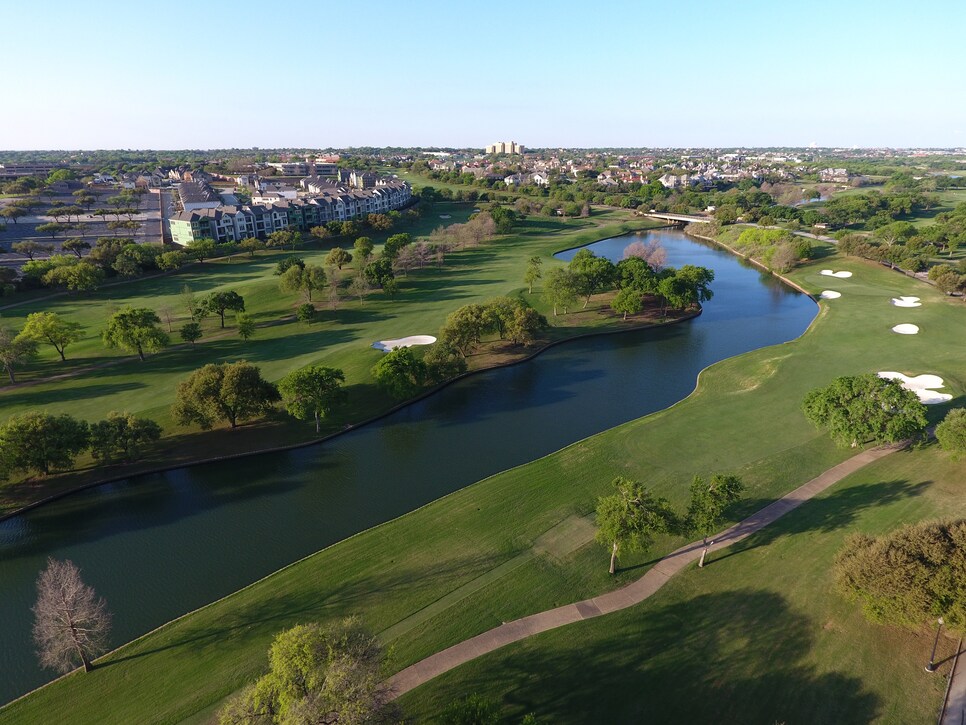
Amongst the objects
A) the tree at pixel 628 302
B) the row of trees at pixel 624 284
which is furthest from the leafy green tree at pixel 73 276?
the tree at pixel 628 302

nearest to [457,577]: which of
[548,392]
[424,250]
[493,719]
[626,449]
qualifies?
[493,719]

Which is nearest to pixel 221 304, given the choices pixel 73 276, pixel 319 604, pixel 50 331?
pixel 50 331

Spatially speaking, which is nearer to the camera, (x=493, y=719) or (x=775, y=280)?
(x=493, y=719)

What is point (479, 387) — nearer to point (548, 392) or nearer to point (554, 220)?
point (548, 392)

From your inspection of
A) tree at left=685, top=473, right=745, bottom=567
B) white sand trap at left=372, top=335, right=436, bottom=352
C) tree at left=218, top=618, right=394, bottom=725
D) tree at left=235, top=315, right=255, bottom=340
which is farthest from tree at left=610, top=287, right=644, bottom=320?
tree at left=218, top=618, right=394, bottom=725

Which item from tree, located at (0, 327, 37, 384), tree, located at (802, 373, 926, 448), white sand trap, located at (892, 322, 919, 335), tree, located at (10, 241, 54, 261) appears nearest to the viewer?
tree, located at (802, 373, 926, 448)

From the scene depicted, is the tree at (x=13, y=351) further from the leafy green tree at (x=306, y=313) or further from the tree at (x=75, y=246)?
the tree at (x=75, y=246)

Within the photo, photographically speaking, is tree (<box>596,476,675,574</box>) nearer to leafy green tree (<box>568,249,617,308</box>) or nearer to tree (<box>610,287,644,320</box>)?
tree (<box>610,287,644,320</box>)
